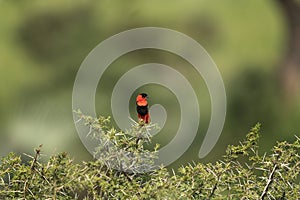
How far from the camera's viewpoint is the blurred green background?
26.6 feet

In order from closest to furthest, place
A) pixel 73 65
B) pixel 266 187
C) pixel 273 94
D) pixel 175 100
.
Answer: pixel 266 187
pixel 175 100
pixel 73 65
pixel 273 94

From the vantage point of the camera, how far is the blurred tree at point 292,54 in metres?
8.00

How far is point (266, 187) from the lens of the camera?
6.51ft

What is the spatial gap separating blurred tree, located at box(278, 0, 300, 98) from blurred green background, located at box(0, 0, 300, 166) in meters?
0.01

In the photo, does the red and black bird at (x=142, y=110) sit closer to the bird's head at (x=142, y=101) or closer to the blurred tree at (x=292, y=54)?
the bird's head at (x=142, y=101)

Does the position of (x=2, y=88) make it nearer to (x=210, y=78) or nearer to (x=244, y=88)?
(x=210, y=78)

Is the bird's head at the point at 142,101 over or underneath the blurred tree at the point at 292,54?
underneath

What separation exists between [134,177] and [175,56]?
254 inches

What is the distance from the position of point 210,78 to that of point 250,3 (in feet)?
3.96

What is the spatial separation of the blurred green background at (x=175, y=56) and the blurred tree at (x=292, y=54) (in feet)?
0.05

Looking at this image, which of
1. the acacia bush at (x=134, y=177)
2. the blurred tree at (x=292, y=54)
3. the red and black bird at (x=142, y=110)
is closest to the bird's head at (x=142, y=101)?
the red and black bird at (x=142, y=110)

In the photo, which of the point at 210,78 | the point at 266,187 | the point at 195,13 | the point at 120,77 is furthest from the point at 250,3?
the point at 266,187

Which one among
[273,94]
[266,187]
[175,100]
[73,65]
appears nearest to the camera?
[266,187]

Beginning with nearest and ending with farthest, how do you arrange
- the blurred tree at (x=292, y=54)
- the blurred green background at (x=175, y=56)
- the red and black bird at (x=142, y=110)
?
the red and black bird at (x=142, y=110), the blurred tree at (x=292, y=54), the blurred green background at (x=175, y=56)
